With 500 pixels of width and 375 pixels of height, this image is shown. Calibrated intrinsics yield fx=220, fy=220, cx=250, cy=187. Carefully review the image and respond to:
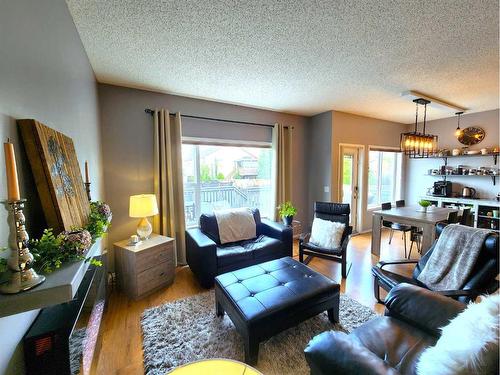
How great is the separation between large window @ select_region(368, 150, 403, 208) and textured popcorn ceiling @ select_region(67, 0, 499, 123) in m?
2.15

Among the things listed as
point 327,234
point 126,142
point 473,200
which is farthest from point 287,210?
point 473,200

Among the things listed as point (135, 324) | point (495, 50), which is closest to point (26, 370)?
point (135, 324)

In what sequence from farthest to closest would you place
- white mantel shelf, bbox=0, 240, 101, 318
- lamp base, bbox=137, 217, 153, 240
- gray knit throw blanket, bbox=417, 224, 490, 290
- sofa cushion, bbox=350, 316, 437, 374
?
1. lamp base, bbox=137, 217, 153, 240
2. gray knit throw blanket, bbox=417, 224, 490, 290
3. sofa cushion, bbox=350, 316, 437, 374
4. white mantel shelf, bbox=0, 240, 101, 318

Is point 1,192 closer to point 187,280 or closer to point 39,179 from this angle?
point 39,179

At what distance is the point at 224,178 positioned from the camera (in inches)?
151

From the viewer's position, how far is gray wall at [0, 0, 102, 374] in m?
0.81

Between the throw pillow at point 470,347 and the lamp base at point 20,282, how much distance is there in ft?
4.89

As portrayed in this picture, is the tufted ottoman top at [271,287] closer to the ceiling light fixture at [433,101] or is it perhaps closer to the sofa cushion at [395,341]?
the sofa cushion at [395,341]

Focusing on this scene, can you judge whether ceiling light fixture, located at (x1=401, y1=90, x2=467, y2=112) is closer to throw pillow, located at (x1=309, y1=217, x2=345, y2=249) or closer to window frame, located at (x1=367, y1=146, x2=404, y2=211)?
window frame, located at (x1=367, y1=146, x2=404, y2=211)

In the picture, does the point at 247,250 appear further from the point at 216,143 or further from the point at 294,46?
the point at 294,46

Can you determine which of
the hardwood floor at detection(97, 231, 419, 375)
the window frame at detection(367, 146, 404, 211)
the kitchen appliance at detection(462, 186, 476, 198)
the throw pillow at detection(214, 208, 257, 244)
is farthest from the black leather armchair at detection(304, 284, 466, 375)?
the kitchen appliance at detection(462, 186, 476, 198)

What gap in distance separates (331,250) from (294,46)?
2395mm

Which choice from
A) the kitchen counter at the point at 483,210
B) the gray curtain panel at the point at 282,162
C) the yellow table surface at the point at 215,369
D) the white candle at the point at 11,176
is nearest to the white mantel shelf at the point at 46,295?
the white candle at the point at 11,176

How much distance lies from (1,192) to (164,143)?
2371mm
